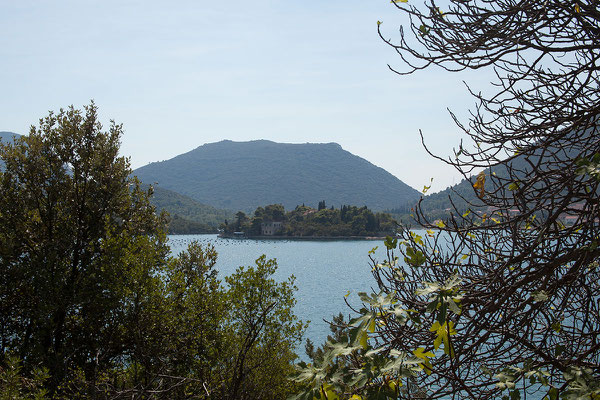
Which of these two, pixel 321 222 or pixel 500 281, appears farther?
pixel 321 222

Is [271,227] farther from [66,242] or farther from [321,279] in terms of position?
[66,242]

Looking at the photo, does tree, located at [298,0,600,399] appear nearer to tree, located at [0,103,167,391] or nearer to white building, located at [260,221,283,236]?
tree, located at [0,103,167,391]

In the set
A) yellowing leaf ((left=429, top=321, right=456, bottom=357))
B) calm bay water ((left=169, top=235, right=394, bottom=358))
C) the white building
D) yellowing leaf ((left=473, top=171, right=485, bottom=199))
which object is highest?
yellowing leaf ((left=473, top=171, right=485, bottom=199))

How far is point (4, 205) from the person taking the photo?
34.9 ft

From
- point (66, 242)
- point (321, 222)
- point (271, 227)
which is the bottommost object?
point (271, 227)

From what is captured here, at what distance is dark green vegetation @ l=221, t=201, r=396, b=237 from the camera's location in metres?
134

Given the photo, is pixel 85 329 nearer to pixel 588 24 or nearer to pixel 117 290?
pixel 117 290

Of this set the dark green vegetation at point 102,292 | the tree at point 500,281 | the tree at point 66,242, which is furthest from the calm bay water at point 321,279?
the tree at point 500,281

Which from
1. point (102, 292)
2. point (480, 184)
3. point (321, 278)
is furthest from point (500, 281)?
point (321, 278)

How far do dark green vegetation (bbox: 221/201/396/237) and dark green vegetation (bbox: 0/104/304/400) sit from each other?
118989mm

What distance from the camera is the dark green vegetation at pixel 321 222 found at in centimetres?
13450

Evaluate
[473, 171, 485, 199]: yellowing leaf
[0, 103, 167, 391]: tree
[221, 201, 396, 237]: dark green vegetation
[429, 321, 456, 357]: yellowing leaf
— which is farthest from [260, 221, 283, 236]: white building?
[429, 321, 456, 357]: yellowing leaf

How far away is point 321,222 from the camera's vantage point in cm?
14875

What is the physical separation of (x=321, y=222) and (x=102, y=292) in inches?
5464
